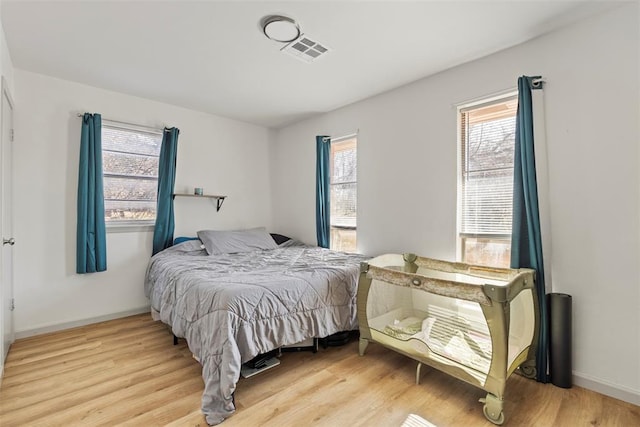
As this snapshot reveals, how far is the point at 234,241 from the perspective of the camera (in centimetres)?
370

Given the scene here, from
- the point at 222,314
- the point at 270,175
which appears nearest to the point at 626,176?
the point at 222,314

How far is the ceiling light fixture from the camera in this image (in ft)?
6.76

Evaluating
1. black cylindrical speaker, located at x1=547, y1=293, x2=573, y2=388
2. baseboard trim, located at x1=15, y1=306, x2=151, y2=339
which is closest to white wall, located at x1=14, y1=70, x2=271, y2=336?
baseboard trim, located at x1=15, y1=306, x2=151, y2=339

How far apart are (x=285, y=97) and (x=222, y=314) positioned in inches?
102

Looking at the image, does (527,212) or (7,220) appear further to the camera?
(7,220)

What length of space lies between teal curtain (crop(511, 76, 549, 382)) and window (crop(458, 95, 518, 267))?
8.6 inches

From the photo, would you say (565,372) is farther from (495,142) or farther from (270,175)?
(270,175)

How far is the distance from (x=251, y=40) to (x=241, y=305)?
1965 millimetres

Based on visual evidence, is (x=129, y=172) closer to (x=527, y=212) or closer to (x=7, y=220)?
(x=7, y=220)

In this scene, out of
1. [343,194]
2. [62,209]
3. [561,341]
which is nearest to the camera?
[561,341]

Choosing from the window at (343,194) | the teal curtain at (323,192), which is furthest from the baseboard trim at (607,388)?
the teal curtain at (323,192)

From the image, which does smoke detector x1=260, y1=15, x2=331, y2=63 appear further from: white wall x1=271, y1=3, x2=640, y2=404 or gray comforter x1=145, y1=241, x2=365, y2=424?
gray comforter x1=145, y1=241, x2=365, y2=424

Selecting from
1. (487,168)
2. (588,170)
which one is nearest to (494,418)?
(588,170)

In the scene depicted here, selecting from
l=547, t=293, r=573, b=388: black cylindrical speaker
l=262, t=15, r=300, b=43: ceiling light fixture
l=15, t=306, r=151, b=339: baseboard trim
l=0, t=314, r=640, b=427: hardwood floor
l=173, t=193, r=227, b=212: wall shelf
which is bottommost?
l=0, t=314, r=640, b=427: hardwood floor
